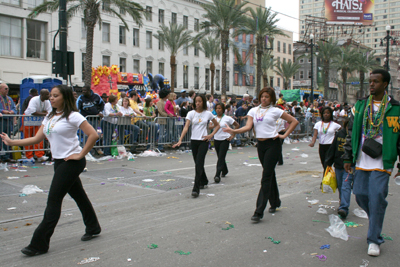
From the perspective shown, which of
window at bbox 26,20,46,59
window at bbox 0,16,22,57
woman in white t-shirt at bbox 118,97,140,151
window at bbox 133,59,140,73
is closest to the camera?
woman in white t-shirt at bbox 118,97,140,151

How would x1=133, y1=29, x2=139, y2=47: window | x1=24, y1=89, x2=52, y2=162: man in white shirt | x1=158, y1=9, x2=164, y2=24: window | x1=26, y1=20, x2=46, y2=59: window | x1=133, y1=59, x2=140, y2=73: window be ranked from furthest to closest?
x1=158, y1=9, x2=164, y2=24: window < x1=133, y1=59, x2=140, y2=73: window < x1=133, y1=29, x2=139, y2=47: window < x1=26, y1=20, x2=46, y2=59: window < x1=24, y1=89, x2=52, y2=162: man in white shirt

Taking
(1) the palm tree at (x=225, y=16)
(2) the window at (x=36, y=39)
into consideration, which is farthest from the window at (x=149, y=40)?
(2) the window at (x=36, y=39)

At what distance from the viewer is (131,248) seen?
4.30 meters

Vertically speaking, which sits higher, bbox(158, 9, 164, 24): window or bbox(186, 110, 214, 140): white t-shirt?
bbox(158, 9, 164, 24): window

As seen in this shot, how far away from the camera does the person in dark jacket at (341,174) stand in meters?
5.69

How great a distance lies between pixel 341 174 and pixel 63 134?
4.09 m

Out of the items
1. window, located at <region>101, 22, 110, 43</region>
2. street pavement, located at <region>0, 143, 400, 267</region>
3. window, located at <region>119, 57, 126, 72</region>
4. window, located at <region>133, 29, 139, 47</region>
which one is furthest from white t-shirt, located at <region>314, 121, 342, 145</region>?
window, located at <region>133, 29, 139, 47</region>

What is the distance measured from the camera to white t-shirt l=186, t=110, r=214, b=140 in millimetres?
7293

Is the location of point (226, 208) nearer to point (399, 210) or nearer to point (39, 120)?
point (399, 210)

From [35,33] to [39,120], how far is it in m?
25.6

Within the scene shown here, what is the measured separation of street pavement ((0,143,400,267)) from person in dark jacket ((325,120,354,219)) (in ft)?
0.87

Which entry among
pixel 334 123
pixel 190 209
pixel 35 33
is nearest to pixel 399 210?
pixel 334 123

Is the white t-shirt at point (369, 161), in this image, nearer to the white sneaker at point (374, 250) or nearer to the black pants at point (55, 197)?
the white sneaker at point (374, 250)

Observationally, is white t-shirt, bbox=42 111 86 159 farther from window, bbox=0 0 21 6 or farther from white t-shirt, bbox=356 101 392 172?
window, bbox=0 0 21 6
